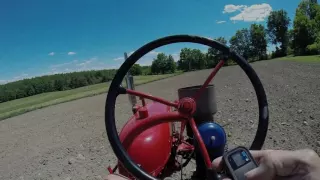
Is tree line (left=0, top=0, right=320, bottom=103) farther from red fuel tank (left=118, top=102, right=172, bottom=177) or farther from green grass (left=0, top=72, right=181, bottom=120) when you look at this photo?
red fuel tank (left=118, top=102, right=172, bottom=177)

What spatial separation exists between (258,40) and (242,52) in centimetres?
1520

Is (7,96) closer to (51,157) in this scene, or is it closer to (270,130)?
(51,157)

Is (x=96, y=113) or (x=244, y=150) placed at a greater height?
(x=244, y=150)

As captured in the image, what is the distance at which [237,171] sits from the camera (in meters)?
1.08

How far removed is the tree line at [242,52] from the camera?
3722 centimetres

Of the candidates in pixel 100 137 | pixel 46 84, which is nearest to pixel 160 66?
pixel 46 84

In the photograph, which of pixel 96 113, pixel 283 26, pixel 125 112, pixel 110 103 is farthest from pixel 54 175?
pixel 283 26

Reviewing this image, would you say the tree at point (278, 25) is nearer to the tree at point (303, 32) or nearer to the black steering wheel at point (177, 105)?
the tree at point (303, 32)

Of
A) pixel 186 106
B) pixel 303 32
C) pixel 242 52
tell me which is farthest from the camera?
pixel 242 52

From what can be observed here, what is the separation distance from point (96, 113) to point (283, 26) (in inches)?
2533

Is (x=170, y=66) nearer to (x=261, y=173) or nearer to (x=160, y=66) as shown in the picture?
(x=160, y=66)

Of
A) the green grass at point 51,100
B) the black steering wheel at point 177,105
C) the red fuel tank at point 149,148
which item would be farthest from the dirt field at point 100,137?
the green grass at point 51,100

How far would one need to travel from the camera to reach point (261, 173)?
99 centimetres

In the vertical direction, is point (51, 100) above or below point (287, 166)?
below
